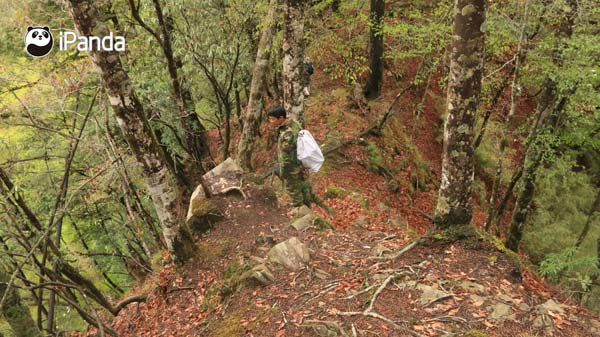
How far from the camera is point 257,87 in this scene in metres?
10.8

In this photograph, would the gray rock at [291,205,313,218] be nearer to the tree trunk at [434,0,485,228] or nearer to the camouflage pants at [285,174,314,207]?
the camouflage pants at [285,174,314,207]

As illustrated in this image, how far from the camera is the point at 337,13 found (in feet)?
48.2

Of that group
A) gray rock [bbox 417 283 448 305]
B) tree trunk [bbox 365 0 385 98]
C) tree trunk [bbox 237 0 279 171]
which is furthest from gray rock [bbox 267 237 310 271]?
tree trunk [bbox 365 0 385 98]

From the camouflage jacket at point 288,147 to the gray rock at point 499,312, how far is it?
14.6 feet

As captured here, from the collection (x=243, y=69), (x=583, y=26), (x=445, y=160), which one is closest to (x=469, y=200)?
(x=445, y=160)

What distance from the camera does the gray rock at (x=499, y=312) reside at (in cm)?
480

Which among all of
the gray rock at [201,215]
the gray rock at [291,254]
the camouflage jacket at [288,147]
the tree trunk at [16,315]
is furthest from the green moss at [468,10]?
the tree trunk at [16,315]

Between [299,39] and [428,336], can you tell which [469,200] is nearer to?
[428,336]

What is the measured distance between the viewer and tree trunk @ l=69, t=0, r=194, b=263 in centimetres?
536

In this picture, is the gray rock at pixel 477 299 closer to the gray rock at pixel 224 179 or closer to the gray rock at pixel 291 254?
the gray rock at pixel 291 254

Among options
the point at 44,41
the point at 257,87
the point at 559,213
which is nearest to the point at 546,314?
the point at 257,87

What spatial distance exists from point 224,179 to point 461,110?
584 cm

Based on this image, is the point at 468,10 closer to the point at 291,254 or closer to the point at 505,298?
the point at 505,298

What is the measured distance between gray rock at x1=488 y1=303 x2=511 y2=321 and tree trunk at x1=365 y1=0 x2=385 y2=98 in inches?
385
